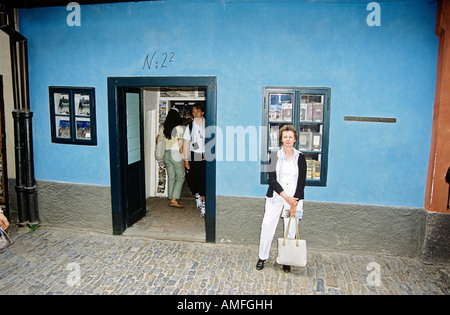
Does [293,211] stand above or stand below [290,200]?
below

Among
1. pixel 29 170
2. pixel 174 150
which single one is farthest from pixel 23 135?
pixel 174 150

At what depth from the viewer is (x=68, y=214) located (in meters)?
5.99

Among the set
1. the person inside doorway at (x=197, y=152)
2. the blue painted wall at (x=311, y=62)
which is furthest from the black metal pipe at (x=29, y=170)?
the person inside doorway at (x=197, y=152)

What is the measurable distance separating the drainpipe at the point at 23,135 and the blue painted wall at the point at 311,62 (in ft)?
2.66

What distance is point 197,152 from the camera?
260 inches

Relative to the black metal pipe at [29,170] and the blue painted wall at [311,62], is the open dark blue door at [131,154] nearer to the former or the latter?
the blue painted wall at [311,62]

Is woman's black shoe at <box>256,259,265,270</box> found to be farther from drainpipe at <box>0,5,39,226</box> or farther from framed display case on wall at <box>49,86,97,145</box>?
drainpipe at <box>0,5,39,226</box>

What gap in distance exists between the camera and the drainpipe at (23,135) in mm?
5652

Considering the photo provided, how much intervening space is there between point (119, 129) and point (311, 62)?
3.49m

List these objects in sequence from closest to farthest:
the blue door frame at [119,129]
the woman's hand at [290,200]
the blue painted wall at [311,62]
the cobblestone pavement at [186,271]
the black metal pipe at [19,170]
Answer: the cobblestone pavement at [186,271] < the woman's hand at [290,200] < the blue painted wall at [311,62] < the blue door frame at [119,129] < the black metal pipe at [19,170]

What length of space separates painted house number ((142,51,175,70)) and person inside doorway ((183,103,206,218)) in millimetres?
1266

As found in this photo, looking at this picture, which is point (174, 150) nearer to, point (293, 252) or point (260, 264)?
point (260, 264)

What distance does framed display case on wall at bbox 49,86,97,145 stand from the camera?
5.68m

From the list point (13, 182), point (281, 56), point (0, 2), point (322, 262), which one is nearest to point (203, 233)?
point (322, 262)
